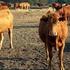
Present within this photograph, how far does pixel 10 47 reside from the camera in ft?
44.9

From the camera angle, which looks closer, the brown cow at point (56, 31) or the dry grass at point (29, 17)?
the brown cow at point (56, 31)

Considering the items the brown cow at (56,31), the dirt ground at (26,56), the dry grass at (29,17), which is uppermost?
the brown cow at (56,31)

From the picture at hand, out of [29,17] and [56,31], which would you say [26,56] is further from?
[29,17]

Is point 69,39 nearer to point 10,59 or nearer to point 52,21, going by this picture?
point 10,59

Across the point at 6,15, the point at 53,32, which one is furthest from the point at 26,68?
the point at 6,15

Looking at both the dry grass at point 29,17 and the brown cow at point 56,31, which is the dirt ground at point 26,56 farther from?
the dry grass at point 29,17

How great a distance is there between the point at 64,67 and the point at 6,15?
4687mm

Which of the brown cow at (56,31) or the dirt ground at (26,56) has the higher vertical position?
the brown cow at (56,31)

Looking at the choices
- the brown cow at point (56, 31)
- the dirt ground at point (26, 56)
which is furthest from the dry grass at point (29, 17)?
the brown cow at point (56, 31)

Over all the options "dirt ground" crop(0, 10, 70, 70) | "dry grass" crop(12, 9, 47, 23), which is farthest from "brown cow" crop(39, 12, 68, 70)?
"dry grass" crop(12, 9, 47, 23)

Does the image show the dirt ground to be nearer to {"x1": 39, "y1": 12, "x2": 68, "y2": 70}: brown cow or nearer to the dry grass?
{"x1": 39, "y1": 12, "x2": 68, "y2": 70}: brown cow

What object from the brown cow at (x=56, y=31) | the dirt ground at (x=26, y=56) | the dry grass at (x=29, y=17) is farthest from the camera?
the dry grass at (x=29, y=17)

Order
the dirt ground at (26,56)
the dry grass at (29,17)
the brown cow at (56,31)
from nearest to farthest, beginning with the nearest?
1. the brown cow at (56,31)
2. the dirt ground at (26,56)
3. the dry grass at (29,17)

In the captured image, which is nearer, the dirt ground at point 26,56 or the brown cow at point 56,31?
the brown cow at point 56,31
